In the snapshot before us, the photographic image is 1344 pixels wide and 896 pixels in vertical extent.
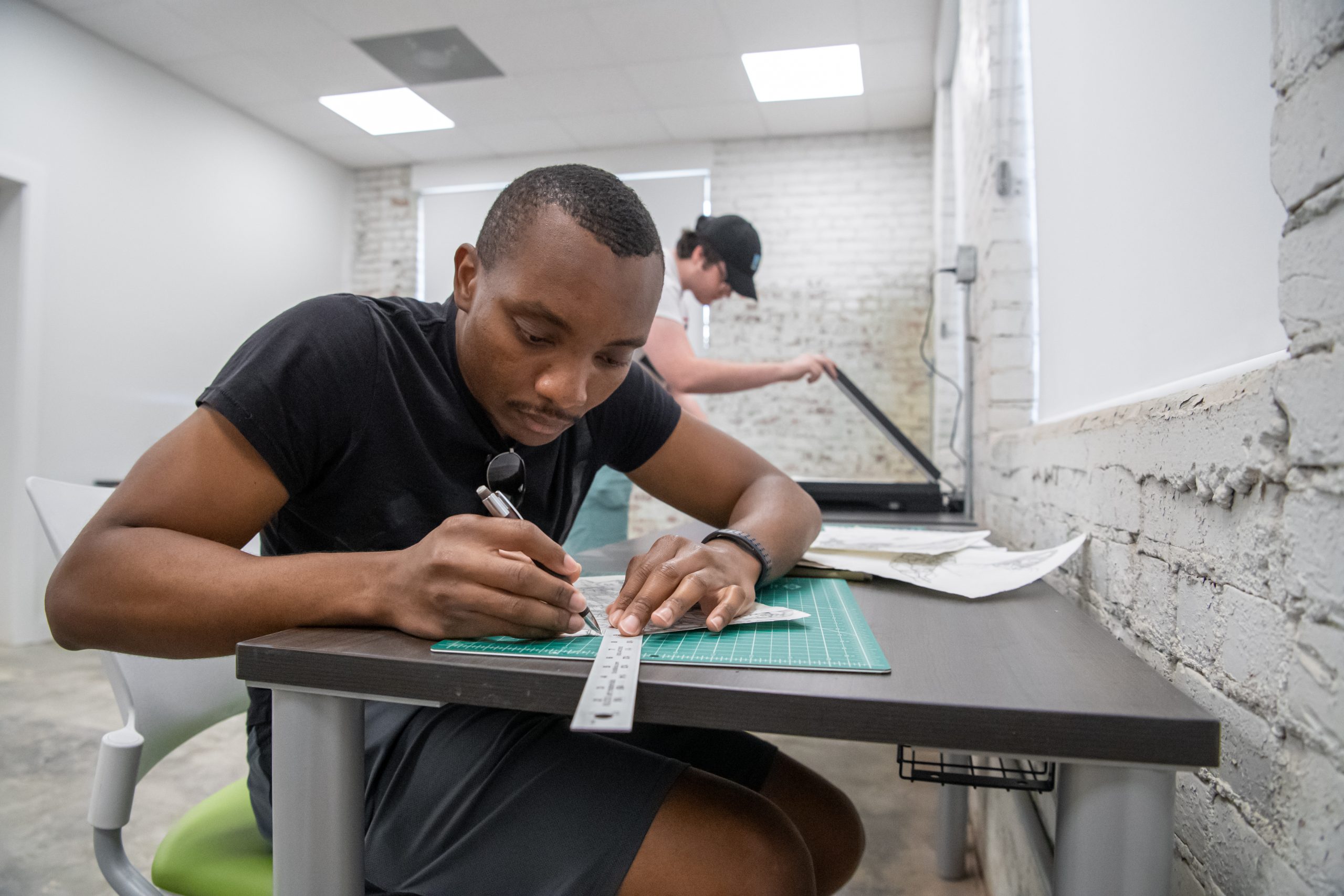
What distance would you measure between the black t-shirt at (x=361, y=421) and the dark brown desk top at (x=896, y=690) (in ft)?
0.84

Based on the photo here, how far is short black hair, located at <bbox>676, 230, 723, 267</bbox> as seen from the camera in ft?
9.52

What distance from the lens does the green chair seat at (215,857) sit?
0.87m

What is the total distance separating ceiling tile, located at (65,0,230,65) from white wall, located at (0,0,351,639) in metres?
0.10

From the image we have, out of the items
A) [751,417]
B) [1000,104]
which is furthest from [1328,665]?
[751,417]

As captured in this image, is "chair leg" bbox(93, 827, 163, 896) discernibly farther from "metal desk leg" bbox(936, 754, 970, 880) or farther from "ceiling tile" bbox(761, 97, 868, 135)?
"ceiling tile" bbox(761, 97, 868, 135)

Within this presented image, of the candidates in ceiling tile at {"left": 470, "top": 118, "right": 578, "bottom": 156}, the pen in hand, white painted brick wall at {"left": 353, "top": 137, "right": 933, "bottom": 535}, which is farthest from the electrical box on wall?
ceiling tile at {"left": 470, "top": 118, "right": 578, "bottom": 156}

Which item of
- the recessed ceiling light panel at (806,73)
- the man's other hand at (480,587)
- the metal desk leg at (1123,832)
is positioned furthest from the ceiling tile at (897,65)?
the metal desk leg at (1123,832)

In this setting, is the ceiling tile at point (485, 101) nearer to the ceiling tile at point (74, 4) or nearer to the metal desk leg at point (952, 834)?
the ceiling tile at point (74, 4)

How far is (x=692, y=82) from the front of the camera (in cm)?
496

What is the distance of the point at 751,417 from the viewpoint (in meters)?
5.72

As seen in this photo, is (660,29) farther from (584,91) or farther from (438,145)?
(438,145)

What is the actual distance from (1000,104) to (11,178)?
462 cm

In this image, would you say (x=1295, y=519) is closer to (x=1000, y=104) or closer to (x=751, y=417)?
(x=1000, y=104)

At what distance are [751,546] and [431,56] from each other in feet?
15.1
